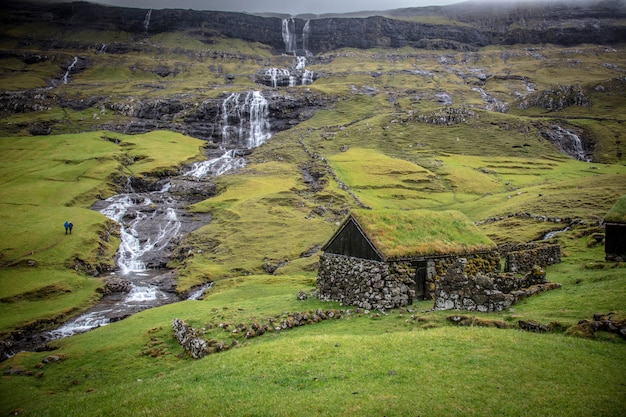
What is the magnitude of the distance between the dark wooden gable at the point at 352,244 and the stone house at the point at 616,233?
18517 millimetres

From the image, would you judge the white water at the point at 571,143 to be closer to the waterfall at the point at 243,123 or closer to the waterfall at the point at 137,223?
the waterfall at the point at 243,123

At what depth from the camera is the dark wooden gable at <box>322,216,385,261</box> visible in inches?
1171

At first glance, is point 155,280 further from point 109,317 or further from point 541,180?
point 541,180

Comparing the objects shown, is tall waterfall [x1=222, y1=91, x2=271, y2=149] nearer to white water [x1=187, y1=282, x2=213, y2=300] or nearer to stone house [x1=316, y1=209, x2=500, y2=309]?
white water [x1=187, y1=282, x2=213, y2=300]

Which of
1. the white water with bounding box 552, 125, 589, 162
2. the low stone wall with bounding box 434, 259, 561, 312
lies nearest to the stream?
the low stone wall with bounding box 434, 259, 561, 312

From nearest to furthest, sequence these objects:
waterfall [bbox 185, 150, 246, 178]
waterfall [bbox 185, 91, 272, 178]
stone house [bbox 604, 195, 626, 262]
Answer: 1. stone house [bbox 604, 195, 626, 262]
2. waterfall [bbox 185, 150, 246, 178]
3. waterfall [bbox 185, 91, 272, 178]

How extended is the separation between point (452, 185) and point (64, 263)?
74787 mm

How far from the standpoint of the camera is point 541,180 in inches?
3706

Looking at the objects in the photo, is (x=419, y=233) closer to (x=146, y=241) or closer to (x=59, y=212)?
(x=146, y=241)

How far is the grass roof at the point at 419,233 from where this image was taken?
29953 millimetres

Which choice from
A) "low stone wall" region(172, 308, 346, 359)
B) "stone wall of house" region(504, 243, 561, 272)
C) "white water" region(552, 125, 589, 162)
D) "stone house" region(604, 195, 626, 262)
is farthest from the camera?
"white water" region(552, 125, 589, 162)

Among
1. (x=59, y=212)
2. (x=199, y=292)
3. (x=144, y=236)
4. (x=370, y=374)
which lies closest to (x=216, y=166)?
(x=144, y=236)

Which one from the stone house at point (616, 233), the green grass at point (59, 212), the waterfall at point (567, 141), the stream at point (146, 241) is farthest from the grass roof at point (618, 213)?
the waterfall at point (567, 141)

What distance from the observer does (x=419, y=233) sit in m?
32.1
